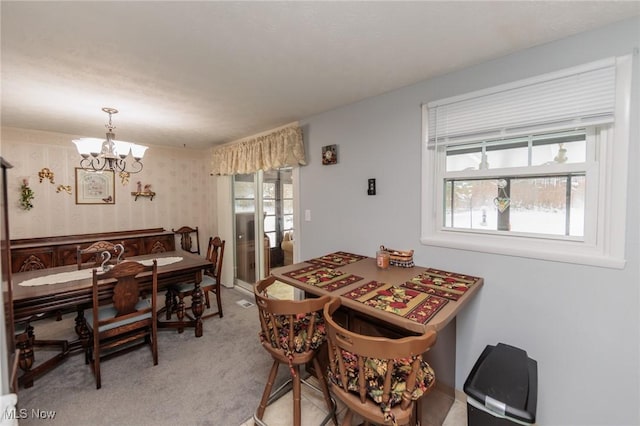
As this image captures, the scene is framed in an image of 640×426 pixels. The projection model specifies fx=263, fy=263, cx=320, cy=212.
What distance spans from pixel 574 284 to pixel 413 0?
5.73 ft

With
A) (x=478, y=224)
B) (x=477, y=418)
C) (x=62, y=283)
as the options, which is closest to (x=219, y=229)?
(x=62, y=283)

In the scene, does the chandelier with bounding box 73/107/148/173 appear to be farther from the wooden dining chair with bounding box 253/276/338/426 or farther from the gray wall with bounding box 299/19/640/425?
the gray wall with bounding box 299/19/640/425

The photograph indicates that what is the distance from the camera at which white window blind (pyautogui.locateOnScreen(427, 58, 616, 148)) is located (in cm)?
140

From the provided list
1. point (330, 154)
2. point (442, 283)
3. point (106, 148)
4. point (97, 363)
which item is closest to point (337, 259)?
point (442, 283)

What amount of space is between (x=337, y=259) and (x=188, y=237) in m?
3.14

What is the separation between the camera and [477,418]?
1.23 metres

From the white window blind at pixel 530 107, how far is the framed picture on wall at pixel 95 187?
13.8 ft

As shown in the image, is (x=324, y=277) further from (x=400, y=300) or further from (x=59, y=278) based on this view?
(x=59, y=278)

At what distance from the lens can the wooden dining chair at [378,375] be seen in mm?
1028

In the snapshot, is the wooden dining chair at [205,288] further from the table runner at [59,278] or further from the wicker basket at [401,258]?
the wicker basket at [401,258]

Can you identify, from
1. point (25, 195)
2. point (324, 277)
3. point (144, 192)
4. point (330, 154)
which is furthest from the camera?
point (144, 192)

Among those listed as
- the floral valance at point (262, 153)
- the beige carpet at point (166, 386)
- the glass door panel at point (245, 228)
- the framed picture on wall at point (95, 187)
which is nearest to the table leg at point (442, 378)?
the beige carpet at point (166, 386)

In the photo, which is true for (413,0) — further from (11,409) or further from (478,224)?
(11,409)

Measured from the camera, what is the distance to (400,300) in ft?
4.83
